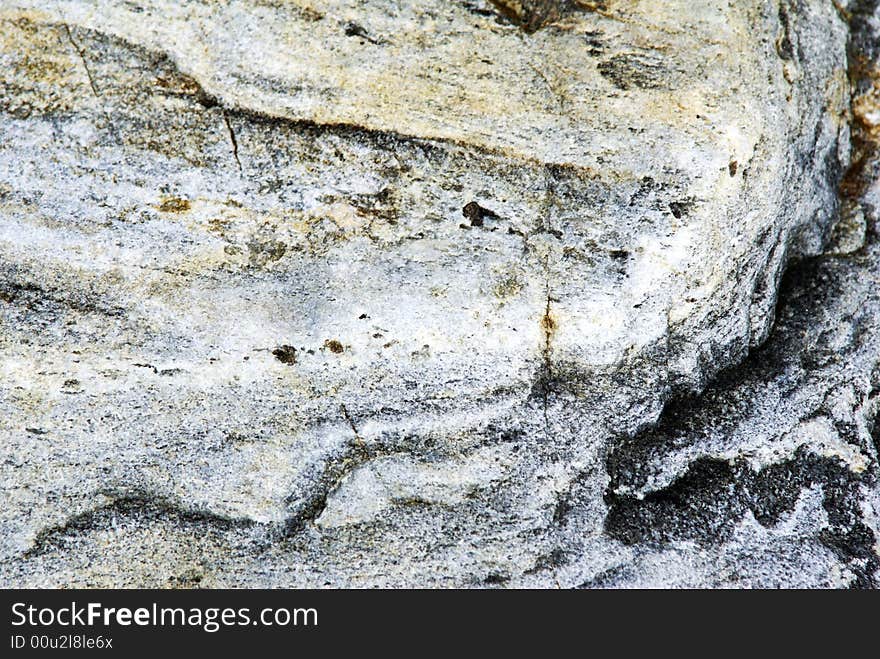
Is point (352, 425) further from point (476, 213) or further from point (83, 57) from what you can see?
point (83, 57)

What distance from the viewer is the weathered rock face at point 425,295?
0.82m

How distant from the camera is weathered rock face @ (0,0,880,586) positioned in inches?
32.1

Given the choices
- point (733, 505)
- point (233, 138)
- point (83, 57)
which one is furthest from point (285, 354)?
point (733, 505)

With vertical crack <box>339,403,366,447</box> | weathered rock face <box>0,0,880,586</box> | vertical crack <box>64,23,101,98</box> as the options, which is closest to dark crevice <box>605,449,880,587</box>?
weathered rock face <box>0,0,880,586</box>

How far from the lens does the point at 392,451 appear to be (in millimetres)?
944

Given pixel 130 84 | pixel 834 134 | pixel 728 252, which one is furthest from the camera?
pixel 834 134

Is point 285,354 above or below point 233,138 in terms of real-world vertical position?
below

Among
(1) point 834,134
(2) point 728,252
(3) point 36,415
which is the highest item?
(1) point 834,134

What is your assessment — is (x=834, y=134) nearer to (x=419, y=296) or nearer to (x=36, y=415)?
(x=419, y=296)

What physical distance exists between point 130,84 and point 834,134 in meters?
0.96

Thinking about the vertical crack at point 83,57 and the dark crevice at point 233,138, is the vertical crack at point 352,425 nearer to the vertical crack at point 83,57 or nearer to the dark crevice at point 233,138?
the dark crevice at point 233,138

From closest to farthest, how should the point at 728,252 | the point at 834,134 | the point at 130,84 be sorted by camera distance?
1. the point at 130,84
2. the point at 728,252
3. the point at 834,134

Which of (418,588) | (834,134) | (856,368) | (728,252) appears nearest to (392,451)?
(418,588)

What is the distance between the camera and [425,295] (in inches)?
34.9
